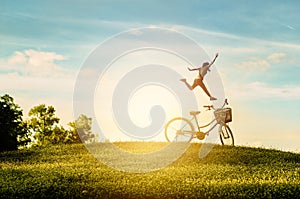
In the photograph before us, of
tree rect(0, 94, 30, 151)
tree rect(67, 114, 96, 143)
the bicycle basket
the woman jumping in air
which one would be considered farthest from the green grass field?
tree rect(67, 114, 96, 143)

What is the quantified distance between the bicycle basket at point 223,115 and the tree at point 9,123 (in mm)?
10980

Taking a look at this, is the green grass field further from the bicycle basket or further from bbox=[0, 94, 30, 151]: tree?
bbox=[0, 94, 30, 151]: tree

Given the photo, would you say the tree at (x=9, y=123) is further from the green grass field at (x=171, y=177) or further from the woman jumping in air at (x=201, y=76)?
the woman jumping in air at (x=201, y=76)

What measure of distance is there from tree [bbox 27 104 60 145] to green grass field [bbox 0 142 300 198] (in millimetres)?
9755

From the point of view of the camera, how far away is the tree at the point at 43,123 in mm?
27641

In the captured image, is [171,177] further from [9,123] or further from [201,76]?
[9,123]

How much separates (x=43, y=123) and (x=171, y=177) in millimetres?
16713

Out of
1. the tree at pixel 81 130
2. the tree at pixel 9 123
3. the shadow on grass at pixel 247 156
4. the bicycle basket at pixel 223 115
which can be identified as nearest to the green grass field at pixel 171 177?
the shadow on grass at pixel 247 156

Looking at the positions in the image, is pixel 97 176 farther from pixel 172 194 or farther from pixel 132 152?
pixel 132 152

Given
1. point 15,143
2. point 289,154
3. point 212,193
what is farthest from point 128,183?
point 15,143

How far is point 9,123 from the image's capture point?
23.9 m

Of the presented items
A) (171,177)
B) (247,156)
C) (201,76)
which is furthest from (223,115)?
(171,177)

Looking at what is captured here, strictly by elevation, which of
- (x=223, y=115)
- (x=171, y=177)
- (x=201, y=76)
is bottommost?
(x=171, y=177)

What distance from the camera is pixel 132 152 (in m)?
17.9
